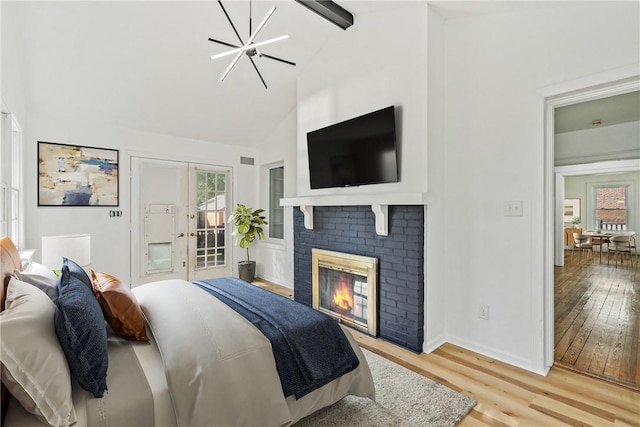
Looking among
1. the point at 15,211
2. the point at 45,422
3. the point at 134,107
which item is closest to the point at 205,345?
the point at 45,422

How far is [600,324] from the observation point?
9.91 ft

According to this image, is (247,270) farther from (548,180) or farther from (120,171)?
(548,180)

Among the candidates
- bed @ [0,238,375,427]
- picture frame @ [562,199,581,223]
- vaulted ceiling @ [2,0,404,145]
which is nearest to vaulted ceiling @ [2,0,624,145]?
vaulted ceiling @ [2,0,404,145]

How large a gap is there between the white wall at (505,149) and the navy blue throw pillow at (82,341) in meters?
2.57

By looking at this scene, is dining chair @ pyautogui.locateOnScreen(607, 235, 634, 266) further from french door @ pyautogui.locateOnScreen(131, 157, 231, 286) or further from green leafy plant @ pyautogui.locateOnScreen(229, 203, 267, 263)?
french door @ pyautogui.locateOnScreen(131, 157, 231, 286)

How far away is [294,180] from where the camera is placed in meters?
4.60

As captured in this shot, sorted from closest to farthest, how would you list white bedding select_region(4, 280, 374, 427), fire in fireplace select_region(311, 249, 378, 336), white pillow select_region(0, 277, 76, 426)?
white pillow select_region(0, 277, 76, 426) < white bedding select_region(4, 280, 374, 427) < fire in fireplace select_region(311, 249, 378, 336)

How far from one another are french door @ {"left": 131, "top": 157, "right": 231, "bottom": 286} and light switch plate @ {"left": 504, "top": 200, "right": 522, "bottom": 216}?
4104 mm

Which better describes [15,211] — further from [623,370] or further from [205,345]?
[623,370]

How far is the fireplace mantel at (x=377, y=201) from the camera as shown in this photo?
2537 mm

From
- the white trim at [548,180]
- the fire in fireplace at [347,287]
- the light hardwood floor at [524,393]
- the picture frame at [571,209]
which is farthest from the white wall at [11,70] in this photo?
the picture frame at [571,209]

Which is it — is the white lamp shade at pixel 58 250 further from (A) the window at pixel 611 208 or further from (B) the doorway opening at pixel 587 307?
(A) the window at pixel 611 208

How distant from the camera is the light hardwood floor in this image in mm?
1773

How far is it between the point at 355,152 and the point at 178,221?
3.08 meters
